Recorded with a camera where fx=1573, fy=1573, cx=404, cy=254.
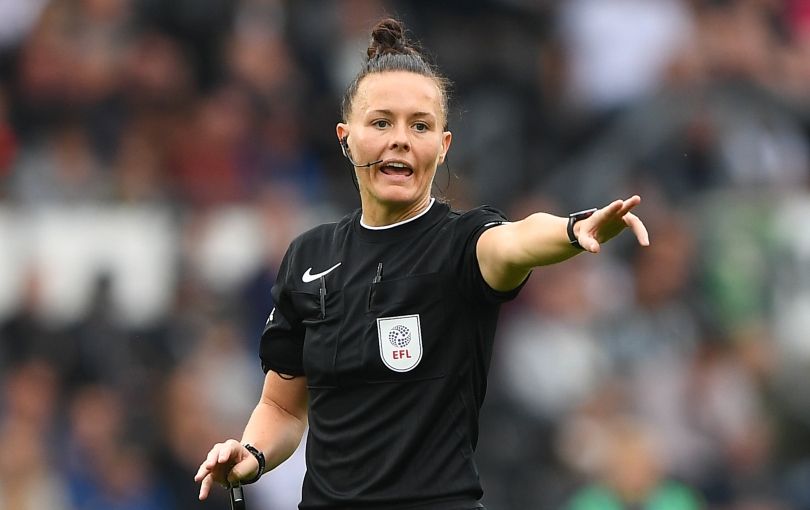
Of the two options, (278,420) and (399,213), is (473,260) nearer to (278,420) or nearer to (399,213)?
(399,213)

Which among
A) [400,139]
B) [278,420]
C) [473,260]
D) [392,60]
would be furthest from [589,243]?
[278,420]

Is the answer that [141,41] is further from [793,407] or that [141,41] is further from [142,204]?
[793,407]

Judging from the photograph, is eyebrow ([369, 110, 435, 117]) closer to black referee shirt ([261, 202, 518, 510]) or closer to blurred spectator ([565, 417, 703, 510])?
black referee shirt ([261, 202, 518, 510])

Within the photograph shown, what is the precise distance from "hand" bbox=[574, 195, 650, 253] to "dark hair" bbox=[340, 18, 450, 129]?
89cm

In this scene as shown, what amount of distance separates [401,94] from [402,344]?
2.37 feet

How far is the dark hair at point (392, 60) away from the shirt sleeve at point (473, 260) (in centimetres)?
35

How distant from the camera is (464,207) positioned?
10.2 m

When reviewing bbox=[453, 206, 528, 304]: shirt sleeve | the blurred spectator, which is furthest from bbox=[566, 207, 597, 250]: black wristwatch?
the blurred spectator

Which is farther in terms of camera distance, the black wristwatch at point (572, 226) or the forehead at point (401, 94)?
the forehead at point (401, 94)

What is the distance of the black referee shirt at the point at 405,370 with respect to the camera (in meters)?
4.27

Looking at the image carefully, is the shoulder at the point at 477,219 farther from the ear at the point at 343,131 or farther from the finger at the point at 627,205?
the finger at the point at 627,205

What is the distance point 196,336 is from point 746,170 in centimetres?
385

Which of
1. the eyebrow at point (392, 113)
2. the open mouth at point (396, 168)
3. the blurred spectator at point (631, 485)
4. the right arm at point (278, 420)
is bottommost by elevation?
the blurred spectator at point (631, 485)

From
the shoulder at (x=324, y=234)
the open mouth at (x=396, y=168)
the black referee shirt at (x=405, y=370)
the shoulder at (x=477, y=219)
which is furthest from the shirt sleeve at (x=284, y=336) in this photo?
the shoulder at (x=477, y=219)
